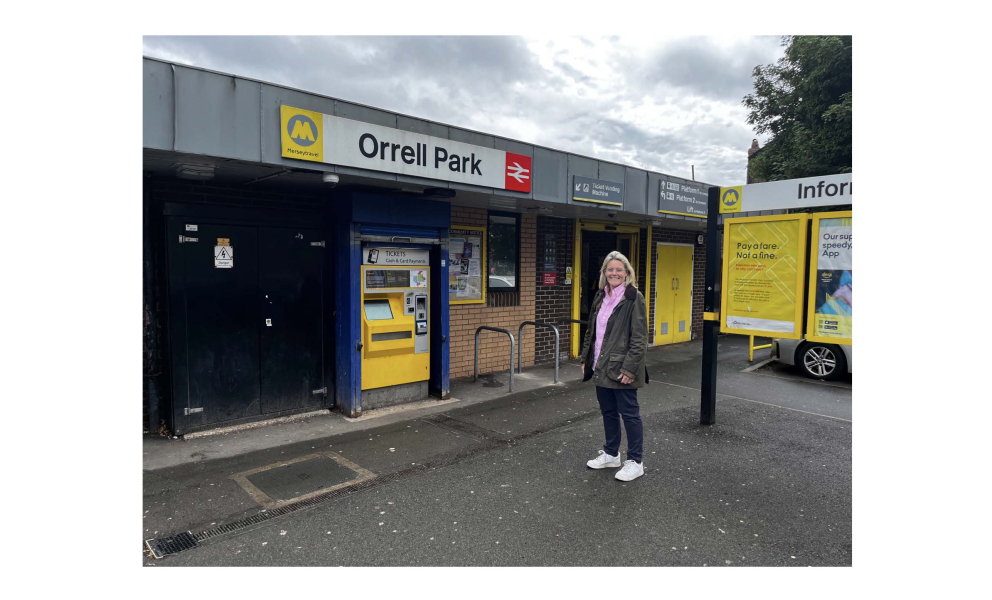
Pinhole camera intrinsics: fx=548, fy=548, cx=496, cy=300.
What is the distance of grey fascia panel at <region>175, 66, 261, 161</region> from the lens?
3965 mm

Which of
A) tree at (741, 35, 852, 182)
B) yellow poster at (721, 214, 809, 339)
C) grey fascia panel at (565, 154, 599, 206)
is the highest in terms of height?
tree at (741, 35, 852, 182)

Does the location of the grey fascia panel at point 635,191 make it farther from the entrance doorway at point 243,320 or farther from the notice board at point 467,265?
the entrance doorway at point 243,320

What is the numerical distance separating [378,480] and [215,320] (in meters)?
2.42

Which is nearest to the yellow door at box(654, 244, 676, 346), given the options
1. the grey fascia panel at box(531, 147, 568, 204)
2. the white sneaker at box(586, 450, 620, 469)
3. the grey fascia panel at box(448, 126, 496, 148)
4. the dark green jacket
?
the grey fascia panel at box(531, 147, 568, 204)

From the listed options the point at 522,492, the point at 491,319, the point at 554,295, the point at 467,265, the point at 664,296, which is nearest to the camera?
the point at 522,492

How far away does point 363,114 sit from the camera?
5.04m

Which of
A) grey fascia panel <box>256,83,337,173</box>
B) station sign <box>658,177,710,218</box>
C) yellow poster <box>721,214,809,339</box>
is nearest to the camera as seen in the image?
grey fascia panel <box>256,83,337,173</box>

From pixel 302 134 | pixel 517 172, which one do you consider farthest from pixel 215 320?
pixel 517 172

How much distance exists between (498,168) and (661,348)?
263 inches

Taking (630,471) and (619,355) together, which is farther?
(630,471)

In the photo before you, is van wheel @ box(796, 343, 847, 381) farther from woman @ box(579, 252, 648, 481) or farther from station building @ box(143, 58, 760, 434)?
woman @ box(579, 252, 648, 481)

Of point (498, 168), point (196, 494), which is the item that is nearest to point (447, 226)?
point (498, 168)

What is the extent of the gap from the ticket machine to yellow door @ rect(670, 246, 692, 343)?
7151mm

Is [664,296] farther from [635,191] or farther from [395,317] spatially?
[395,317]
